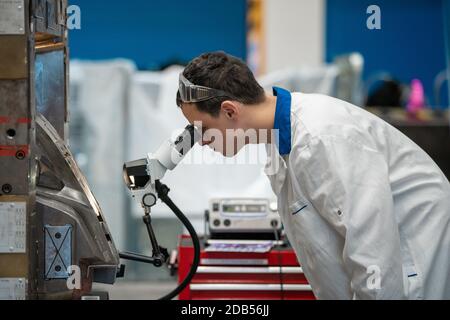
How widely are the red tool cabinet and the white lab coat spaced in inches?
20.1

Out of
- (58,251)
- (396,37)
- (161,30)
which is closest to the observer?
(58,251)

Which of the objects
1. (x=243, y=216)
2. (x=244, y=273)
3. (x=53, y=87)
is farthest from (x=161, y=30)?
(x=53, y=87)

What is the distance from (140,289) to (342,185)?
127 inches

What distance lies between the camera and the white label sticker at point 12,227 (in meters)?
2.01

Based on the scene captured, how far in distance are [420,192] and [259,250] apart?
0.85m

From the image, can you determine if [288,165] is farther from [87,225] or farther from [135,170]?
[87,225]

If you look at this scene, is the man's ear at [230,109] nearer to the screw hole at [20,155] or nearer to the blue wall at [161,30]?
Result: the screw hole at [20,155]

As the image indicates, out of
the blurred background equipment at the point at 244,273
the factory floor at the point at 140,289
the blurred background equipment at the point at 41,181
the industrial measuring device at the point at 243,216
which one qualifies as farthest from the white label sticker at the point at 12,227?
the factory floor at the point at 140,289

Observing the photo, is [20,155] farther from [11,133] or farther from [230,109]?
[230,109]

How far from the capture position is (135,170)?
2.35 meters

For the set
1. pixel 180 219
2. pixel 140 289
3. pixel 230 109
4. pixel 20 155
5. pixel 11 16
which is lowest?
pixel 140 289

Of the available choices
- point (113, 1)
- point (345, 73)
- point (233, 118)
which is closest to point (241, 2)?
point (113, 1)

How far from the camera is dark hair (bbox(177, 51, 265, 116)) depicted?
228cm

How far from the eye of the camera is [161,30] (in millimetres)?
7652
